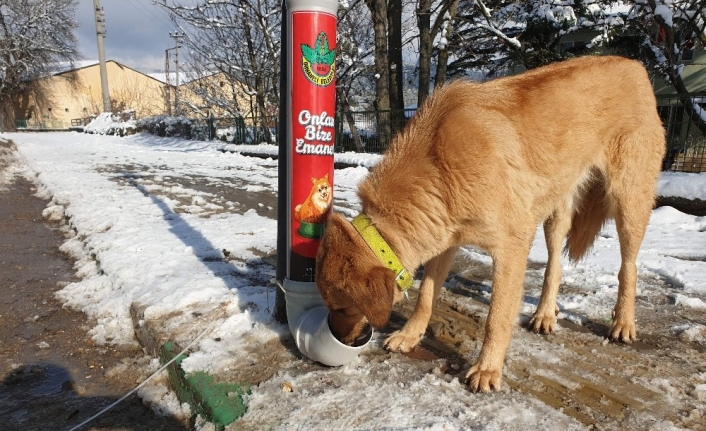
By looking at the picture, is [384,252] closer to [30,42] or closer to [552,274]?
[552,274]

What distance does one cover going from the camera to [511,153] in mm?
2594

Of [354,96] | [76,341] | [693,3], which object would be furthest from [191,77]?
[76,341]

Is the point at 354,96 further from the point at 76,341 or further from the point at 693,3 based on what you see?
the point at 76,341

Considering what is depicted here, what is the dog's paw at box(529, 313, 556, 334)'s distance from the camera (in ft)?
10.2

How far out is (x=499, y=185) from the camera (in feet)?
8.05

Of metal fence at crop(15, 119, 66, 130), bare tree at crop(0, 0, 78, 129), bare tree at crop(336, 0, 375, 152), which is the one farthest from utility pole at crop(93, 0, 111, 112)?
bare tree at crop(336, 0, 375, 152)

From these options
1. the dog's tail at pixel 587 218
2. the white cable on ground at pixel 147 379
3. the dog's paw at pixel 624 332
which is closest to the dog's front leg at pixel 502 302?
the dog's paw at pixel 624 332

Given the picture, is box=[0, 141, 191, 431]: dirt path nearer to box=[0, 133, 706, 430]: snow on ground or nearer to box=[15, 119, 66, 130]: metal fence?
box=[0, 133, 706, 430]: snow on ground

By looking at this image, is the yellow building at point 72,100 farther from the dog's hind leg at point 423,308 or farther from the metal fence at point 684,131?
the dog's hind leg at point 423,308

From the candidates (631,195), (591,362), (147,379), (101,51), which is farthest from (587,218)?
(101,51)

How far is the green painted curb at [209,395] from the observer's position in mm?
2145

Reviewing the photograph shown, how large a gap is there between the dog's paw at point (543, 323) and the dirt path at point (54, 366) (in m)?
2.40

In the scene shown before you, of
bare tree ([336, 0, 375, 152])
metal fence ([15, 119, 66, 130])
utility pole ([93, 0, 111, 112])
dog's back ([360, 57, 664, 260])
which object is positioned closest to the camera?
dog's back ([360, 57, 664, 260])

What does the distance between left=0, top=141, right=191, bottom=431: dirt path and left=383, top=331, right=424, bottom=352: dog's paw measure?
4.19ft
